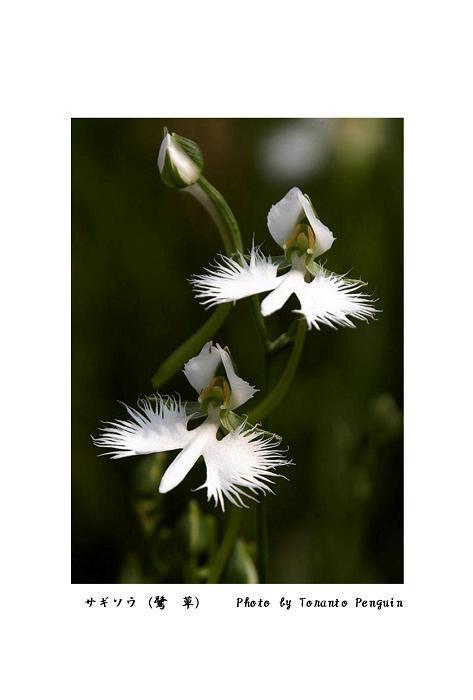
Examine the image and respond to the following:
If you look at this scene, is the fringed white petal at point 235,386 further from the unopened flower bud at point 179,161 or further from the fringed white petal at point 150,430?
the unopened flower bud at point 179,161

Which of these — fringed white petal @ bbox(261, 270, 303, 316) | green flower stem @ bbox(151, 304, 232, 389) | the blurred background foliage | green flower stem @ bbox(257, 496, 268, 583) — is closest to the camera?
fringed white petal @ bbox(261, 270, 303, 316)

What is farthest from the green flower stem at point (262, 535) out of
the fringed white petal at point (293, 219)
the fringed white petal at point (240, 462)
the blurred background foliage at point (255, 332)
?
the fringed white petal at point (293, 219)

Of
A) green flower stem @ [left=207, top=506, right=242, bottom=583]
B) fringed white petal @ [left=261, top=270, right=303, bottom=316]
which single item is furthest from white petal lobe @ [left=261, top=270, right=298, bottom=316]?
green flower stem @ [left=207, top=506, right=242, bottom=583]

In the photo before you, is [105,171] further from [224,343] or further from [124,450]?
[124,450]

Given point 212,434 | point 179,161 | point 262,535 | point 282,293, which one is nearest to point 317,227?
point 282,293

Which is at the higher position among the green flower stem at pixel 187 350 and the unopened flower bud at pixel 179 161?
the unopened flower bud at pixel 179 161

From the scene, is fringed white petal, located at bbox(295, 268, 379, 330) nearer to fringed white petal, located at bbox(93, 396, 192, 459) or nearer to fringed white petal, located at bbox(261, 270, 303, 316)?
fringed white petal, located at bbox(261, 270, 303, 316)
